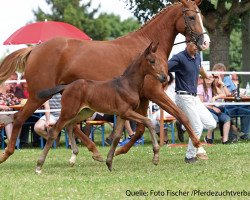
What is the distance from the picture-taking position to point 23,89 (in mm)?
17391

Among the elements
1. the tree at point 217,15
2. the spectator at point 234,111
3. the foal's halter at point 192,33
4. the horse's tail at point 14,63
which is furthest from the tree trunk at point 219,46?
the horse's tail at point 14,63

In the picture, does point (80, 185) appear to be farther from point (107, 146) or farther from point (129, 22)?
point (129, 22)

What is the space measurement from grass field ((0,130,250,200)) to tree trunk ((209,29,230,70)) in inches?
343

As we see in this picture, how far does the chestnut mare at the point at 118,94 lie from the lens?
1096 centimetres

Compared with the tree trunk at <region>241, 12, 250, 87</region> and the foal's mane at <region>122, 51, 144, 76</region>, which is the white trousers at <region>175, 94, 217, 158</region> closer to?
the foal's mane at <region>122, 51, 144, 76</region>

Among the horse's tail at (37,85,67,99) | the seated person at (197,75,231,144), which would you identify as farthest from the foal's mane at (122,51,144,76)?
the seated person at (197,75,231,144)

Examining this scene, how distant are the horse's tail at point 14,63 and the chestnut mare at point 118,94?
1.76 m

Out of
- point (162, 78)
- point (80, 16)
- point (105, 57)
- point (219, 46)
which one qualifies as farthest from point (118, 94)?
point (80, 16)

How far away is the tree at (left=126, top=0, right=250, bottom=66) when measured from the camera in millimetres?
21422

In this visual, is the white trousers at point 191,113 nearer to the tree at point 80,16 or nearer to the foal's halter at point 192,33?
the foal's halter at point 192,33

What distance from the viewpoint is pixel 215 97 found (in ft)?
55.3

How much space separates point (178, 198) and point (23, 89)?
30.6 feet

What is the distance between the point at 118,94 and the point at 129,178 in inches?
52.6

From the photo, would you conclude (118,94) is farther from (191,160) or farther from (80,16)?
(80,16)
